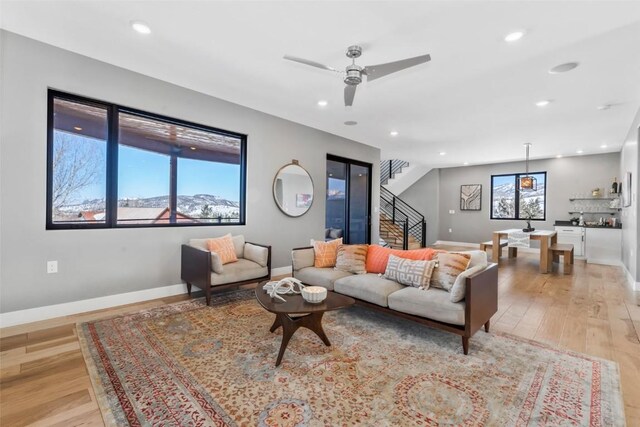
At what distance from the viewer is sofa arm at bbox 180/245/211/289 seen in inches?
138

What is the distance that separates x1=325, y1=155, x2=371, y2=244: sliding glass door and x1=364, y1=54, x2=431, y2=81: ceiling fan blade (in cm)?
342

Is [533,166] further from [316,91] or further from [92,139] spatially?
[92,139]

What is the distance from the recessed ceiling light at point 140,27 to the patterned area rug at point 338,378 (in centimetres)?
281

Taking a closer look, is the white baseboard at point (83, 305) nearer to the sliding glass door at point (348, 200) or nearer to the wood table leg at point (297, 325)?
the wood table leg at point (297, 325)

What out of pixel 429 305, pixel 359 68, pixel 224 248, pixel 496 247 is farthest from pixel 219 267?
pixel 496 247

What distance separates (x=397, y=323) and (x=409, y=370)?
Answer: 92 centimetres

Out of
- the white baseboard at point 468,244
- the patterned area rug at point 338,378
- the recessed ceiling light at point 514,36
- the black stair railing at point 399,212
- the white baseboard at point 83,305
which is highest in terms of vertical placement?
the recessed ceiling light at point 514,36

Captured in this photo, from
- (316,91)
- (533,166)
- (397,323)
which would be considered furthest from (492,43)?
(533,166)

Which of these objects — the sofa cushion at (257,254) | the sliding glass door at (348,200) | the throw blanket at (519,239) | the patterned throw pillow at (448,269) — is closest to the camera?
the patterned throw pillow at (448,269)

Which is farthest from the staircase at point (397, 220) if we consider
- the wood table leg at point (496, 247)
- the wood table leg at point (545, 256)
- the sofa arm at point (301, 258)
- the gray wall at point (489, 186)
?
the sofa arm at point (301, 258)

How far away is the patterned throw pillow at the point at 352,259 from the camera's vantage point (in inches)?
143

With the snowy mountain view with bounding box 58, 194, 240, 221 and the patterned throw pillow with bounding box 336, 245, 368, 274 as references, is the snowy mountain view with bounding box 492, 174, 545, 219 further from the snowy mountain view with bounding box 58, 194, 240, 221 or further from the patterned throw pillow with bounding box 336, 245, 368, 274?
the snowy mountain view with bounding box 58, 194, 240, 221

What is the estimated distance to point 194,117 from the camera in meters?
4.17

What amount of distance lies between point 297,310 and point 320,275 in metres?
1.28
